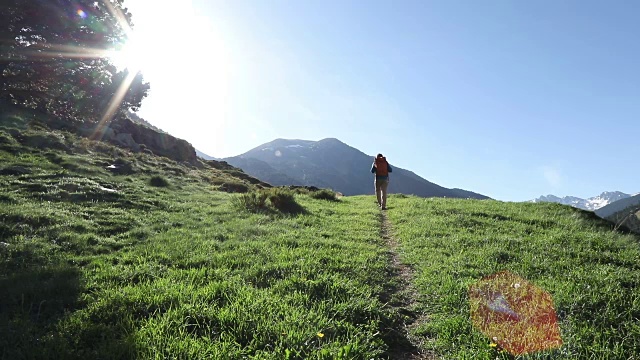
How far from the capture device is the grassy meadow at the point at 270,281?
4.54 metres

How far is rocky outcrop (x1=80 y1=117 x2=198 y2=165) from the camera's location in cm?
3600

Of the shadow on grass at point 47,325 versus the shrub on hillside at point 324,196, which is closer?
the shadow on grass at point 47,325

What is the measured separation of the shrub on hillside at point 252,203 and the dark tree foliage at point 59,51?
11.7m

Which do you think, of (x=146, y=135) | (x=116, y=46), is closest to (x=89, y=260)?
(x=116, y=46)

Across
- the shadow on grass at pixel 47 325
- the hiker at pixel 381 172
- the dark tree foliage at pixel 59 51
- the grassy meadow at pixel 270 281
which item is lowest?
the shadow on grass at pixel 47 325

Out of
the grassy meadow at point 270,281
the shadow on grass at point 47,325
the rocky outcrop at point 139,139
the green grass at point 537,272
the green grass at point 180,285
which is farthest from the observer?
the rocky outcrop at point 139,139

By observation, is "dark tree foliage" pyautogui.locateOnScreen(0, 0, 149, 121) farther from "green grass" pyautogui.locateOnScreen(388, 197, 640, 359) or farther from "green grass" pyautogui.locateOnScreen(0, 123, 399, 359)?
"green grass" pyautogui.locateOnScreen(388, 197, 640, 359)

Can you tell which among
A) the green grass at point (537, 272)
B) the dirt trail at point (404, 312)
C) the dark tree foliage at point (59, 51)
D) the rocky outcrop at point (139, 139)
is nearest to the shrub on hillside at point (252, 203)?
the green grass at point (537, 272)

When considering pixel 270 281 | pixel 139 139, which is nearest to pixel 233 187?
pixel 139 139

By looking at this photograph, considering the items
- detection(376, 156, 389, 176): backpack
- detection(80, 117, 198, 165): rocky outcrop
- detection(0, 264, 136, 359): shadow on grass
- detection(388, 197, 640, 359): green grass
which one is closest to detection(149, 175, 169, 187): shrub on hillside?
detection(376, 156, 389, 176): backpack

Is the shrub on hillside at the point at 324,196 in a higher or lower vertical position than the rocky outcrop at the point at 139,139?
lower

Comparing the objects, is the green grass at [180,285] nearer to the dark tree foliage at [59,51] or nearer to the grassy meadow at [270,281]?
the grassy meadow at [270,281]

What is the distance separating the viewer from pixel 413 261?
925 cm

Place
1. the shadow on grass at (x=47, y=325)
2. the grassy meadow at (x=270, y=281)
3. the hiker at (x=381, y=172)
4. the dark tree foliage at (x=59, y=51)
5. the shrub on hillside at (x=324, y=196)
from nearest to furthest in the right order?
the shadow on grass at (x=47, y=325), the grassy meadow at (x=270, y=281), the dark tree foliage at (x=59, y=51), the hiker at (x=381, y=172), the shrub on hillside at (x=324, y=196)
